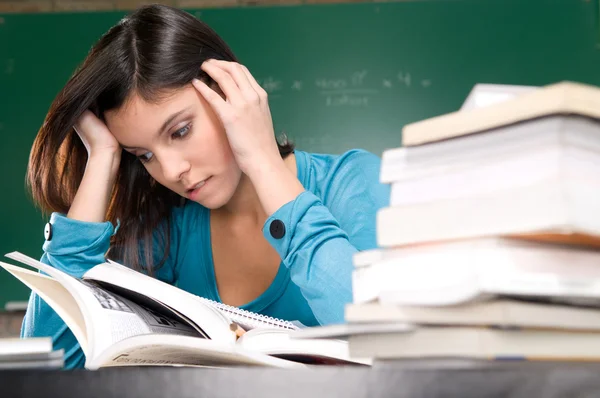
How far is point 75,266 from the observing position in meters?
1.15

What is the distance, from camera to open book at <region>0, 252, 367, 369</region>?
1.72 ft

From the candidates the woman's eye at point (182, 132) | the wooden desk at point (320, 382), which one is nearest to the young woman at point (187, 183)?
the woman's eye at point (182, 132)

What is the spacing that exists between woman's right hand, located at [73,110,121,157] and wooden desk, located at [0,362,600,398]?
3.24 feet

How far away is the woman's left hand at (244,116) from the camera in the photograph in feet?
3.50

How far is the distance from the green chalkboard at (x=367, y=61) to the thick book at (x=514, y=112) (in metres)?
2.91

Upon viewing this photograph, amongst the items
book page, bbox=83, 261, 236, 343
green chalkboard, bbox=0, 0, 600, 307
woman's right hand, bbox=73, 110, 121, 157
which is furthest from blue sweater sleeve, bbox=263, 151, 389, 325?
green chalkboard, bbox=0, 0, 600, 307

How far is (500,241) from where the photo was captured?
35 cm

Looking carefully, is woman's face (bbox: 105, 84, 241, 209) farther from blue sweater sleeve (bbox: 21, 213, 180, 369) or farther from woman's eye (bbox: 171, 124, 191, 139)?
blue sweater sleeve (bbox: 21, 213, 180, 369)

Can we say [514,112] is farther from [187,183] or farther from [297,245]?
[187,183]

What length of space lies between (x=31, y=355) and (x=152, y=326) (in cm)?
34

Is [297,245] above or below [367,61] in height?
below

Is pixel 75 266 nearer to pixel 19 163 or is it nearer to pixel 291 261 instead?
pixel 291 261

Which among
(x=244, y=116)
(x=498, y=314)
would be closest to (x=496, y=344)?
(x=498, y=314)

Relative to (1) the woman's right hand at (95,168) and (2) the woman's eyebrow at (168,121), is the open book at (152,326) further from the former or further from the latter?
(1) the woman's right hand at (95,168)
